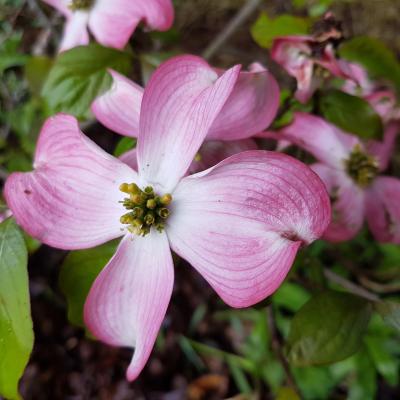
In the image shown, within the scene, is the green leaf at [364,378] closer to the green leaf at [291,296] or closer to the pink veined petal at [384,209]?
the green leaf at [291,296]

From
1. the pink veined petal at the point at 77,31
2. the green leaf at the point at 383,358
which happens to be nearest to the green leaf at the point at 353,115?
the pink veined petal at the point at 77,31

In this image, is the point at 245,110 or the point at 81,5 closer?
the point at 245,110

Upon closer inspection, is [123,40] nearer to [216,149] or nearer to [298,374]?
[216,149]

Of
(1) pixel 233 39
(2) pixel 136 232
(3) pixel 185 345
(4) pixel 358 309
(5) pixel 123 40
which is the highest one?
(5) pixel 123 40

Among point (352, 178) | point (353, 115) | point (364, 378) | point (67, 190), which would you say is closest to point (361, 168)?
point (352, 178)

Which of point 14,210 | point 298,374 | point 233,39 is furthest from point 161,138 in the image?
point 233,39

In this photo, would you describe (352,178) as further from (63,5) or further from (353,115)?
(63,5)

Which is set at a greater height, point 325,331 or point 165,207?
point 165,207
